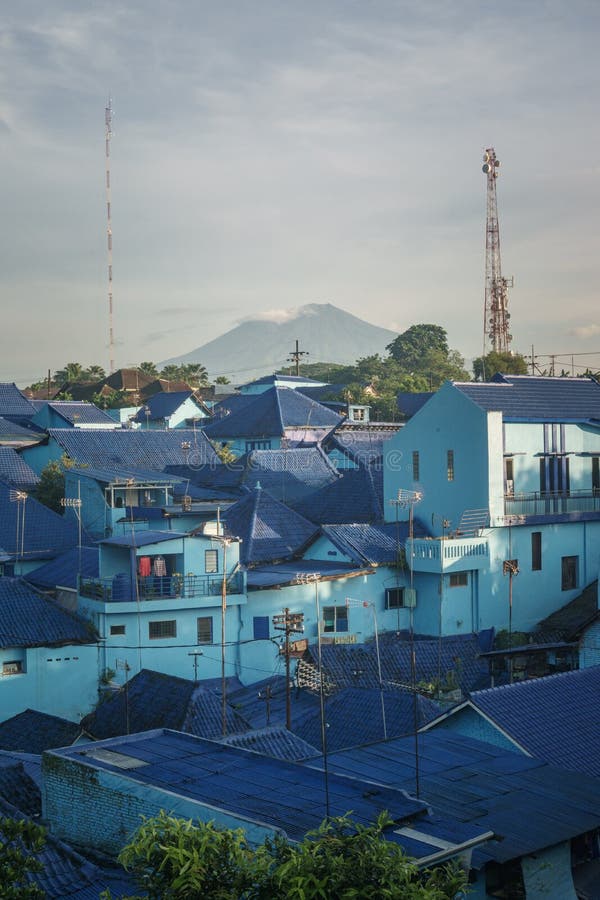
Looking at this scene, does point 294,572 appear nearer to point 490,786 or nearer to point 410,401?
point 490,786

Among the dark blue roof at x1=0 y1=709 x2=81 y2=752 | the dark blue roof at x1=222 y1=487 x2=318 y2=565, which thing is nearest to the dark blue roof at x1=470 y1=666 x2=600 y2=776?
the dark blue roof at x1=0 y1=709 x2=81 y2=752

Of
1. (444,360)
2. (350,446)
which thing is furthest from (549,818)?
(444,360)

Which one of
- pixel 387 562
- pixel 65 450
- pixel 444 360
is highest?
pixel 444 360

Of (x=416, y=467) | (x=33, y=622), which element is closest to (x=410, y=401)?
(x=416, y=467)

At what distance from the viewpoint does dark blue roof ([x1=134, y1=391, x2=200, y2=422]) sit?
8150 cm

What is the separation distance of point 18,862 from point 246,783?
517 centimetres

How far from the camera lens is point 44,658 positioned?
3198 cm

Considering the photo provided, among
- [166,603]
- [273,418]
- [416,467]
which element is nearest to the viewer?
[166,603]

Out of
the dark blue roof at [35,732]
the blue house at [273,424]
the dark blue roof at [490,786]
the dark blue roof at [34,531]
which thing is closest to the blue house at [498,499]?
the dark blue roof at [35,732]

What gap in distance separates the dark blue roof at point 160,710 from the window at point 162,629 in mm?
3514

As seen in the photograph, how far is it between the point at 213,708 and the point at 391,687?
5.44m

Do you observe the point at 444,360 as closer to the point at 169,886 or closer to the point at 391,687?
the point at 391,687

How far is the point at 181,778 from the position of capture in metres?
16.5

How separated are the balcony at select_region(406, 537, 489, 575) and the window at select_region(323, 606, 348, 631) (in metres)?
2.87
